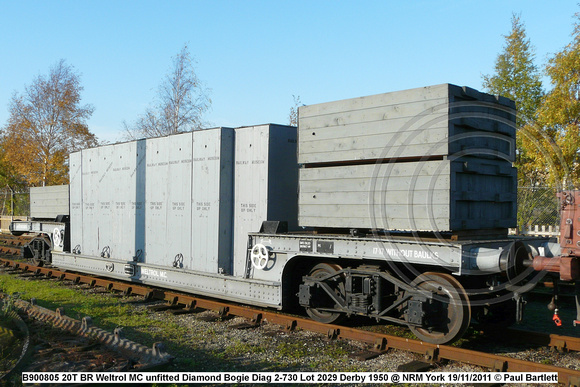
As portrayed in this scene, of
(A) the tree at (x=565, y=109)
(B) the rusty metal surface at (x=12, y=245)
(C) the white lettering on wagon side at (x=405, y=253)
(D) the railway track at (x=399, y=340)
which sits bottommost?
(B) the rusty metal surface at (x=12, y=245)

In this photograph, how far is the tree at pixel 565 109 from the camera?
15328 mm

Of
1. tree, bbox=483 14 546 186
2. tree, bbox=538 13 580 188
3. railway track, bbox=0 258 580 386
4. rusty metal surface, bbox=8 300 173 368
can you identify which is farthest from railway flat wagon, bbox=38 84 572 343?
tree, bbox=483 14 546 186

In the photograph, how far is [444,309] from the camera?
6.60 metres

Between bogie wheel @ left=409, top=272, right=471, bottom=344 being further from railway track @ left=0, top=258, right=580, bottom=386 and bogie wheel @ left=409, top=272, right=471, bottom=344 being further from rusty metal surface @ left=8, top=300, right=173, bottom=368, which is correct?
rusty metal surface @ left=8, top=300, right=173, bottom=368

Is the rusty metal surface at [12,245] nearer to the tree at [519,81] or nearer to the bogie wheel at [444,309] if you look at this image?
the bogie wheel at [444,309]

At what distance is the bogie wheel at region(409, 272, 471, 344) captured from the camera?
6.33 metres

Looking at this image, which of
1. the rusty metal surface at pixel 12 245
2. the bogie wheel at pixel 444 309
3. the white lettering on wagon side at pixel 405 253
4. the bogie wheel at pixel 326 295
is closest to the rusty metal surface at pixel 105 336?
the bogie wheel at pixel 326 295

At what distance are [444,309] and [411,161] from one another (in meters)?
1.99

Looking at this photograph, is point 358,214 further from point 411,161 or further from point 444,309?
point 444,309

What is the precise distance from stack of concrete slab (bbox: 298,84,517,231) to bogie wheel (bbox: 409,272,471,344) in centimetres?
71

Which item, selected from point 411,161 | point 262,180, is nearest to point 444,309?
point 411,161

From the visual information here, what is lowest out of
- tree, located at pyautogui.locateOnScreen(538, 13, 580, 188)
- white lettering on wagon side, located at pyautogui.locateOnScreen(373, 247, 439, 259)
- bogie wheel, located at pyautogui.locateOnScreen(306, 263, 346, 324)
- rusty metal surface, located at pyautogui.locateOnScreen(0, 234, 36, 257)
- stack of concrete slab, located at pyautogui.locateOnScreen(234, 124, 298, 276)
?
rusty metal surface, located at pyautogui.locateOnScreen(0, 234, 36, 257)

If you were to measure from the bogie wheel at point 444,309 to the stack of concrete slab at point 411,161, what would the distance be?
0.71 meters

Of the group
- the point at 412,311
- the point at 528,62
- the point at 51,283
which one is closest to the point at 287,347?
the point at 412,311
